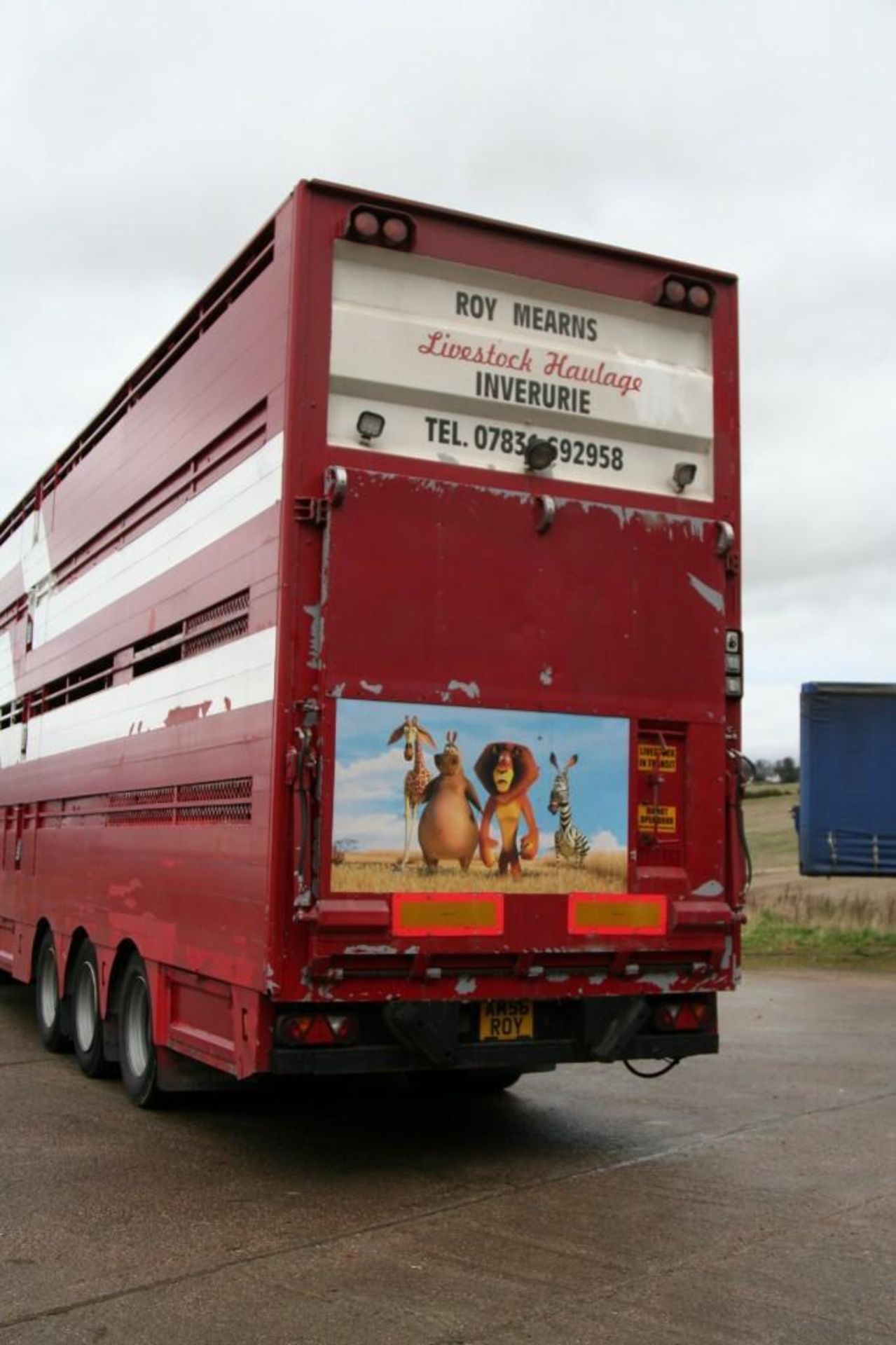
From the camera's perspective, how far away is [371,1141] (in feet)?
26.2

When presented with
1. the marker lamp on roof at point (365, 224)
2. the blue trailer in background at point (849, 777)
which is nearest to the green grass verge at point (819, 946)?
the blue trailer in background at point (849, 777)

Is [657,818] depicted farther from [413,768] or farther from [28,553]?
[28,553]

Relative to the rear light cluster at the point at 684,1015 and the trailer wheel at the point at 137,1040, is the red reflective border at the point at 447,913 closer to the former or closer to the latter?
the rear light cluster at the point at 684,1015

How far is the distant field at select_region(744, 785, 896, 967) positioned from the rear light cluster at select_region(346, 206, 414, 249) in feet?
33.2

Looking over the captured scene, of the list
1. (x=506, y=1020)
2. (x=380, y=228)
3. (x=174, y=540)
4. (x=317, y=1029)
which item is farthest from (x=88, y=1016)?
(x=380, y=228)

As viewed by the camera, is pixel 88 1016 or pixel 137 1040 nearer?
pixel 137 1040

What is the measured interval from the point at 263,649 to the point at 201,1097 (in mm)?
3497

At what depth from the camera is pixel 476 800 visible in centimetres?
693

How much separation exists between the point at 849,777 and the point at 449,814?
13.4 m

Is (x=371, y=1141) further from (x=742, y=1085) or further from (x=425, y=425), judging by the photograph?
(x=425, y=425)

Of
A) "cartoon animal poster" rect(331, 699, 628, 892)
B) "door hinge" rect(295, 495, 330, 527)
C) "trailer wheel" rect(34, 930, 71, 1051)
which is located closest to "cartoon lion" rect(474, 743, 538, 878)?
"cartoon animal poster" rect(331, 699, 628, 892)

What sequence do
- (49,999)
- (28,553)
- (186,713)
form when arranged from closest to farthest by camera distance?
(186,713), (49,999), (28,553)

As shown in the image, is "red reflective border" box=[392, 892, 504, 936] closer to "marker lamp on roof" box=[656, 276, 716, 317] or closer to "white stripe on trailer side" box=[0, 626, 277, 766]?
"white stripe on trailer side" box=[0, 626, 277, 766]

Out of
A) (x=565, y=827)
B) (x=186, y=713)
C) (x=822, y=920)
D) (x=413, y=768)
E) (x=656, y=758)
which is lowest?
(x=822, y=920)
